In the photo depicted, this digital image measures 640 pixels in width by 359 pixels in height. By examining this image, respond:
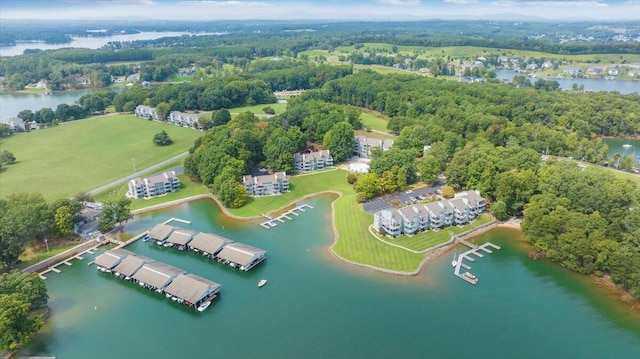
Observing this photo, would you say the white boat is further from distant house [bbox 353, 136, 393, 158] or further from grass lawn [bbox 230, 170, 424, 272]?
distant house [bbox 353, 136, 393, 158]

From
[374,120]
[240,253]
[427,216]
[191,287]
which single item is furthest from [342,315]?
[374,120]

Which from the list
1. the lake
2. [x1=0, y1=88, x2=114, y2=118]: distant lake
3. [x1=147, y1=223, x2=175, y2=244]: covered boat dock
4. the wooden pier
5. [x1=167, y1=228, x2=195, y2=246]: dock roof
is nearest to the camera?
the lake

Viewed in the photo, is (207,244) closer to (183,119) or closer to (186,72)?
(183,119)

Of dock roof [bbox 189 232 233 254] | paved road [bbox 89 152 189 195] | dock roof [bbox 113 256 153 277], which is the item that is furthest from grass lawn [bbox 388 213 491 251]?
paved road [bbox 89 152 189 195]

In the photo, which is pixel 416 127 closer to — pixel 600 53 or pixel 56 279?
pixel 56 279

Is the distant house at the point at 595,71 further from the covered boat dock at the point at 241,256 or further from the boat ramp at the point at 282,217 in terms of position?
the covered boat dock at the point at 241,256

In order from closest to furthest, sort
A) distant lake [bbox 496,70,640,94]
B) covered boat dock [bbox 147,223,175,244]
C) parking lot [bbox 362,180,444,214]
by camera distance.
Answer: covered boat dock [bbox 147,223,175,244]
parking lot [bbox 362,180,444,214]
distant lake [bbox 496,70,640,94]
